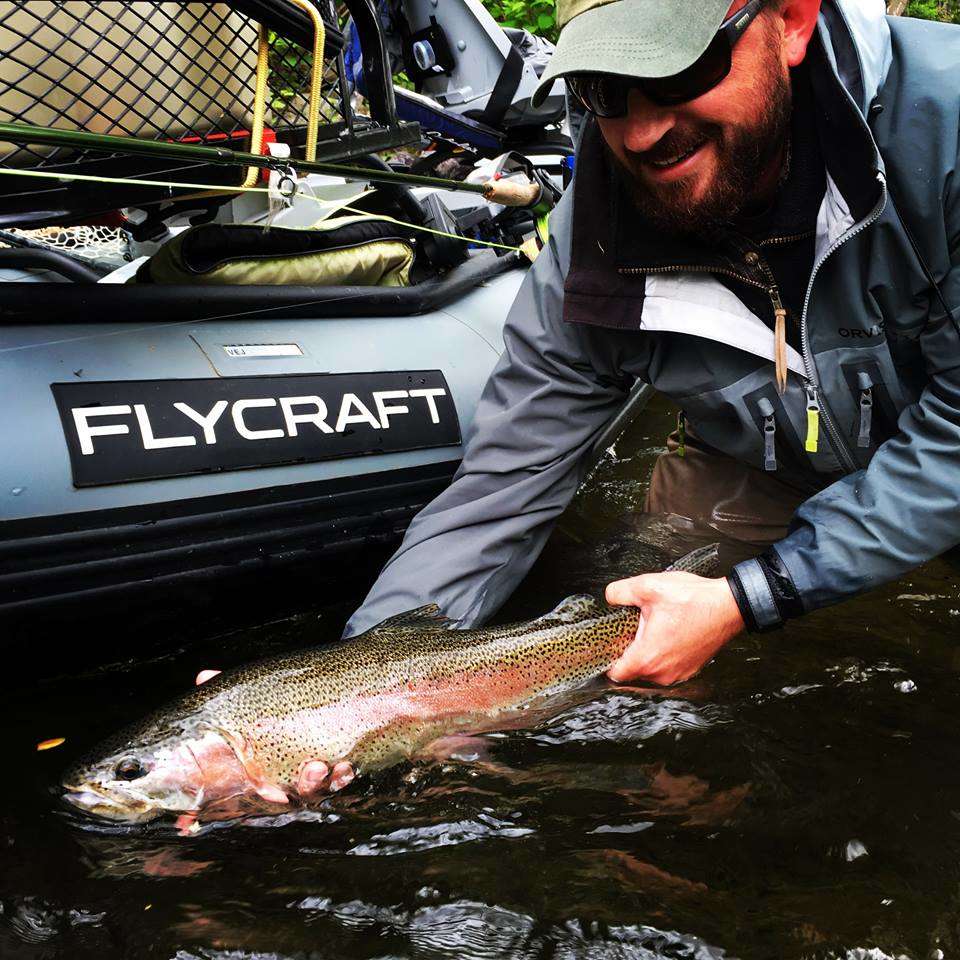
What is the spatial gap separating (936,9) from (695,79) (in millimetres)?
14545

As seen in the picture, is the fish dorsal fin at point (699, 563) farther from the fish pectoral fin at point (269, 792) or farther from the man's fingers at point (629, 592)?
the fish pectoral fin at point (269, 792)

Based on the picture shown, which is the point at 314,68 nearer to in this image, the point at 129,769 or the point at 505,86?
the point at 129,769

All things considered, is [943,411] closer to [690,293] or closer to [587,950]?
[690,293]

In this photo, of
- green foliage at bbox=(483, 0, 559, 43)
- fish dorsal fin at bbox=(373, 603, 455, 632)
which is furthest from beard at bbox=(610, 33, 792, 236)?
green foliage at bbox=(483, 0, 559, 43)

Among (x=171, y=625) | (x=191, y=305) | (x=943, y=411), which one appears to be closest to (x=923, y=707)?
(x=943, y=411)

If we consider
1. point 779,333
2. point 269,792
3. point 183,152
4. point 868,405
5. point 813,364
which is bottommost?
point 269,792

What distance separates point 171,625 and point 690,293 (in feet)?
6.42

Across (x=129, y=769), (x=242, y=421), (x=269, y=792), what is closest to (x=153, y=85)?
(x=242, y=421)

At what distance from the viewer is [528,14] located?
11.4 metres

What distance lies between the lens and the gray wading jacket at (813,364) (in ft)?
Answer: 8.13

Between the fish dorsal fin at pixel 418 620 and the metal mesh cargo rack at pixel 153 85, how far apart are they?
1427 millimetres

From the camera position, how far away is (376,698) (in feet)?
8.35

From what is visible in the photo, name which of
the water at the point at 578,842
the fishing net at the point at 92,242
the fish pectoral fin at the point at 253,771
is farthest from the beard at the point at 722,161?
the fishing net at the point at 92,242

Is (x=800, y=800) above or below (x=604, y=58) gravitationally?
below
